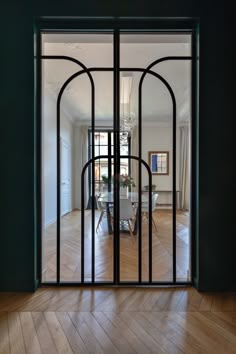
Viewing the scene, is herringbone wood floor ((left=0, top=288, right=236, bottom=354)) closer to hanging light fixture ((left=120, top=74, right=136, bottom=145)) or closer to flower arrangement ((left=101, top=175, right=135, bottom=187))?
flower arrangement ((left=101, top=175, right=135, bottom=187))

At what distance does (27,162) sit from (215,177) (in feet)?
5.84

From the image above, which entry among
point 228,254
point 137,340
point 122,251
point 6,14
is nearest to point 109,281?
point 122,251

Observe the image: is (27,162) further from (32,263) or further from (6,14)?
(6,14)

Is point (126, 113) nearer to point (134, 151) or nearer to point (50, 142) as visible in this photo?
point (134, 151)

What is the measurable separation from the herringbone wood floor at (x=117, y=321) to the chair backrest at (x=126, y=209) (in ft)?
2.63

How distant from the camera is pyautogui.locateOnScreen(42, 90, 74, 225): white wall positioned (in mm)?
2843

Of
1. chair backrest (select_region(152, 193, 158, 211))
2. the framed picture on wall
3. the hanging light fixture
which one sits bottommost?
chair backrest (select_region(152, 193, 158, 211))

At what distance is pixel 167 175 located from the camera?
286cm

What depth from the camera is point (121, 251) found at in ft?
10.3

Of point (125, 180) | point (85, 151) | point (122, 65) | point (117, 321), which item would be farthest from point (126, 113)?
point (117, 321)

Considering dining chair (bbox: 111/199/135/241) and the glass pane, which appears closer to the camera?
the glass pane

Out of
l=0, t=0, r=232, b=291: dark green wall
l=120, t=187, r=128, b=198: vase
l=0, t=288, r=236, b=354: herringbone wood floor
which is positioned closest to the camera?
l=0, t=288, r=236, b=354: herringbone wood floor

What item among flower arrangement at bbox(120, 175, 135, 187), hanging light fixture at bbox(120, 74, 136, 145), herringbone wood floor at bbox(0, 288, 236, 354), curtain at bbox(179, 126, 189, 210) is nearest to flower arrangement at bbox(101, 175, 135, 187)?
flower arrangement at bbox(120, 175, 135, 187)

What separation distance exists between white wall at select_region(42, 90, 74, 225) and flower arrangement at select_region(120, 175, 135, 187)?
57cm
